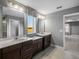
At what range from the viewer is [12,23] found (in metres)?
2.39

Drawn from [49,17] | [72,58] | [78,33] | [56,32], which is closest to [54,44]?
[56,32]

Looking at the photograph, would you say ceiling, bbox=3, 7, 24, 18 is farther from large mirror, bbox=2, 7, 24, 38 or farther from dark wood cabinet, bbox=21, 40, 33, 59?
dark wood cabinet, bbox=21, 40, 33, 59

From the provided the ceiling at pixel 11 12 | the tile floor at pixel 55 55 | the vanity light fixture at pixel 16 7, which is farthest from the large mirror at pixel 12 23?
the tile floor at pixel 55 55

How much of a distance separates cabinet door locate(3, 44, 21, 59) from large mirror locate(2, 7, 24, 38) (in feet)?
2.70

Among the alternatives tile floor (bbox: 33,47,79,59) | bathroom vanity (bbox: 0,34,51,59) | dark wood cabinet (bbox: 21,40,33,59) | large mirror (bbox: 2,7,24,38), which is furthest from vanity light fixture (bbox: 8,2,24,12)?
tile floor (bbox: 33,47,79,59)

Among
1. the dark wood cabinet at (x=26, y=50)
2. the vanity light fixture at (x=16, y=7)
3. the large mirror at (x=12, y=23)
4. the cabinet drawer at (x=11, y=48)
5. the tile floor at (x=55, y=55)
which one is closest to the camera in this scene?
the cabinet drawer at (x=11, y=48)

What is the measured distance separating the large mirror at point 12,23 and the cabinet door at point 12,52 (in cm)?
82

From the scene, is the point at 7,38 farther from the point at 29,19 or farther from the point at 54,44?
the point at 54,44

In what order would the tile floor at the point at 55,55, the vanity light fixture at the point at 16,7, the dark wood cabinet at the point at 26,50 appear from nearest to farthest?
the dark wood cabinet at the point at 26,50, the vanity light fixture at the point at 16,7, the tile floor at the point at 55,55

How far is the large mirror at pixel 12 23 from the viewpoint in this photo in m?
2.15

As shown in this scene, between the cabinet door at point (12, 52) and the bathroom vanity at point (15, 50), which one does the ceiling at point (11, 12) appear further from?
the cabinet door at point (12, 52)

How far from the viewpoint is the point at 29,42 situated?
218cm

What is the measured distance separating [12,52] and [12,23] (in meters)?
1.24

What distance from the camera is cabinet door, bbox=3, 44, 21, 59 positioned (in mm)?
1433
